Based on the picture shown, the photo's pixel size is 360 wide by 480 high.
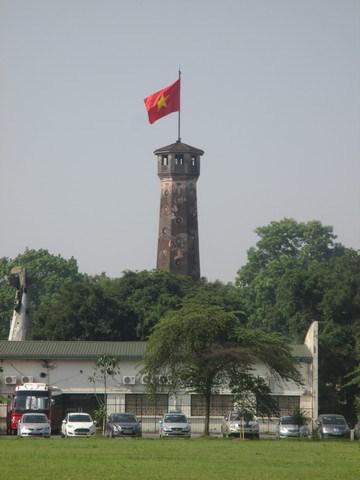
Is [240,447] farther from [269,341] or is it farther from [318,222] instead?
[318,222]

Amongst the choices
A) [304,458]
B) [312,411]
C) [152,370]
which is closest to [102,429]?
[152,370]

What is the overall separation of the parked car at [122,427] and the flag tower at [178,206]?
58238mm

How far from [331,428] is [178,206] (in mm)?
58376

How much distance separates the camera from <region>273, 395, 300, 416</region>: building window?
81.6 metres

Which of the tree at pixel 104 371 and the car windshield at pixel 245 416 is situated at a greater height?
the tree at pixel 104 371

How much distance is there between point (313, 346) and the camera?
8419cm

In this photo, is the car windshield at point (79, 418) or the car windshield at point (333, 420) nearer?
the car windshield at point (79, 418)

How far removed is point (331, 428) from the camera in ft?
223

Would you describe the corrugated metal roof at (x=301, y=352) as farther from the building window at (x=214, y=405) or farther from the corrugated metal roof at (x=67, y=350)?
the corrugated metal roof at (x=67, y=350)

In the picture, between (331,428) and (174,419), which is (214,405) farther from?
(174,419)

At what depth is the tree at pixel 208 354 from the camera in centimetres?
6938

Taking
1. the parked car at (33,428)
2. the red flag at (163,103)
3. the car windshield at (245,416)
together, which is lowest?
the parked car at (33,428)

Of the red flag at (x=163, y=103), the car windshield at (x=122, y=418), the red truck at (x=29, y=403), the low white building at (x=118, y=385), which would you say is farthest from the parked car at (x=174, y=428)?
the red flag at (x=163, y=103)

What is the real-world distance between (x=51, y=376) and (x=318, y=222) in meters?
79.4
